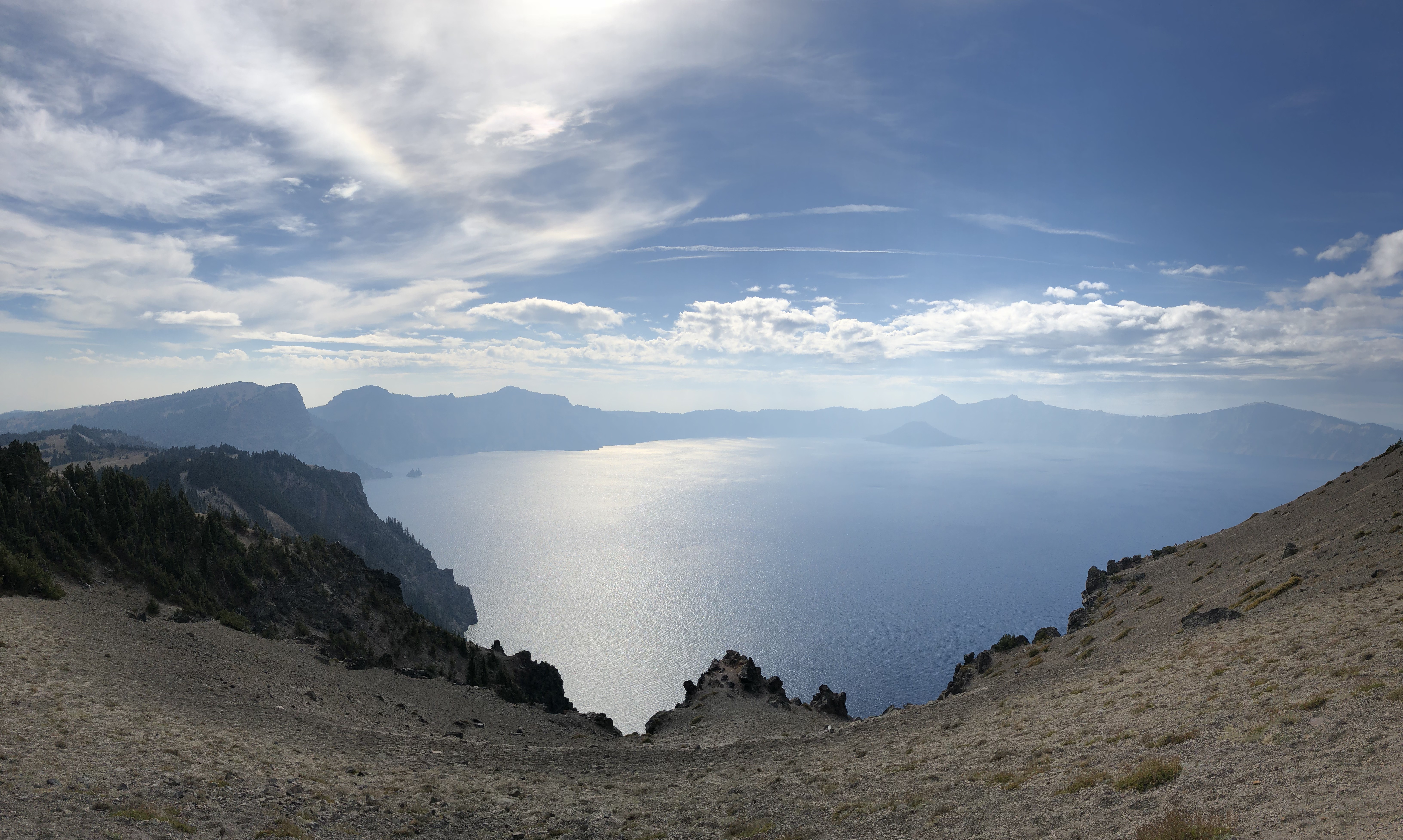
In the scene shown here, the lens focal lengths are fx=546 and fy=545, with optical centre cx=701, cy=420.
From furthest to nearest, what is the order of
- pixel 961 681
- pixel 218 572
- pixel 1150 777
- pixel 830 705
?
1. pixel 218 572
2. pixel 830 705
3. pixel 961 681
4. pixel 1150 777

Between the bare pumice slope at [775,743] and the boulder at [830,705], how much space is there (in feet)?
35.7

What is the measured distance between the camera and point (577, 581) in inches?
7712

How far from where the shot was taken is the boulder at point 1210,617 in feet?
100

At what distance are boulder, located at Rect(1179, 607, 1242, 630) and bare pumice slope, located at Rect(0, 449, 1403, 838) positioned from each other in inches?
36.8

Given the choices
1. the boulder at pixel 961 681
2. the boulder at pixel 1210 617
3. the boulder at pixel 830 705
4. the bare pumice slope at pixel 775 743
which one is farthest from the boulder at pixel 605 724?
the boulder at pixel 1210 617

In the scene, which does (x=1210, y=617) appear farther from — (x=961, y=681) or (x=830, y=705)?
(x=830, y=705)

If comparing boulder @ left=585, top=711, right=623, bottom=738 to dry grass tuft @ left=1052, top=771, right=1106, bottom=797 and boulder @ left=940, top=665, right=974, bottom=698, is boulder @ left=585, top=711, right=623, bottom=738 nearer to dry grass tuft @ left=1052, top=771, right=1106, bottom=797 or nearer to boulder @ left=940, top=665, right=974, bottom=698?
boulder @ left=940, top=665, right=974, bottom=698

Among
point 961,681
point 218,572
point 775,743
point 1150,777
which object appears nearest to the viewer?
point 1150,777

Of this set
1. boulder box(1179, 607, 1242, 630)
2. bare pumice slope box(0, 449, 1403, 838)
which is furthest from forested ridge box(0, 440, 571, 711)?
boulder box(1179, 607, 1242, 630)

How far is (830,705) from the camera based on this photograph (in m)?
48.6

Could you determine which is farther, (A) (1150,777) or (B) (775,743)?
(B) (775,743)

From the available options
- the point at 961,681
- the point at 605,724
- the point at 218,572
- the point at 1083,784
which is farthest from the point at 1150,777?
the point at 218,572

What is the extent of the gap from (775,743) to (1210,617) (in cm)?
2587

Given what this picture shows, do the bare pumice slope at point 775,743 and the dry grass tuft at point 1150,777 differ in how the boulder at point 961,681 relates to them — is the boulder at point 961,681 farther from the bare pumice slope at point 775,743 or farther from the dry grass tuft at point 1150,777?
the dry grass tuft at point 1150,777
